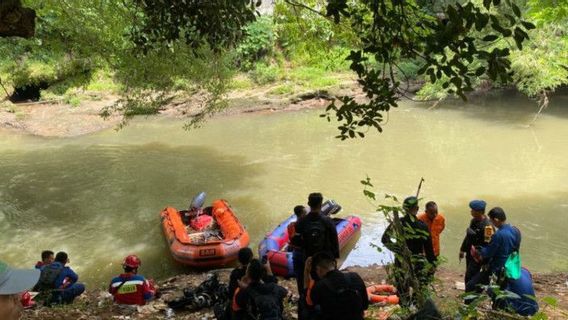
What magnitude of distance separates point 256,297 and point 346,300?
1.01 meters

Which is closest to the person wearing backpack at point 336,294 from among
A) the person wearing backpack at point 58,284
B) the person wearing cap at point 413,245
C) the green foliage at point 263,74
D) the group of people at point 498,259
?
the person wearing cap at point 413,245

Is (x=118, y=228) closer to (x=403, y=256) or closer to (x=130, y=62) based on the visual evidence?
(x=130, y=62)

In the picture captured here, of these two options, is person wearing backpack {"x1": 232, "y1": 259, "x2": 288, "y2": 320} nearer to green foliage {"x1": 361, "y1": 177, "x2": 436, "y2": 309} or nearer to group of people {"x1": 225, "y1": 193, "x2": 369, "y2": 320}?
group of people {"x1": 225, "y1": 193, "x2": 369, "y2": 320}

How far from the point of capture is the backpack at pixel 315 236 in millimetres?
5004

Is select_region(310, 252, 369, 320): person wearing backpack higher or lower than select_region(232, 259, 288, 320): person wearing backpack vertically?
higher

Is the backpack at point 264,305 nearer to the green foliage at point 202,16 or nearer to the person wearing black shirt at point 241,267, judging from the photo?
A: the person wearing black shirt at point 241,267

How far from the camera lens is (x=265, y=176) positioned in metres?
14.4

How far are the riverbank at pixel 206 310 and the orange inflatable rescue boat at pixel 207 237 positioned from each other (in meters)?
0.33

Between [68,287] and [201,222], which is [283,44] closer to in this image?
[201,222]

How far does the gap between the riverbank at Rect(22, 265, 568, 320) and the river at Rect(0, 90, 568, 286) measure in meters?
1.10

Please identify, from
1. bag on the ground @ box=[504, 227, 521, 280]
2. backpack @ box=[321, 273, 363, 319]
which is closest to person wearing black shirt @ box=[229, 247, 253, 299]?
backpack @ box=[321, 273, 363, 319]

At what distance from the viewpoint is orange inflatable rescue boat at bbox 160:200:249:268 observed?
28.0ft

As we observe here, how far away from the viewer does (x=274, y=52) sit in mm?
26891

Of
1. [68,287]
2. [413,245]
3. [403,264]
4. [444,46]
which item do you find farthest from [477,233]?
[68,287]
